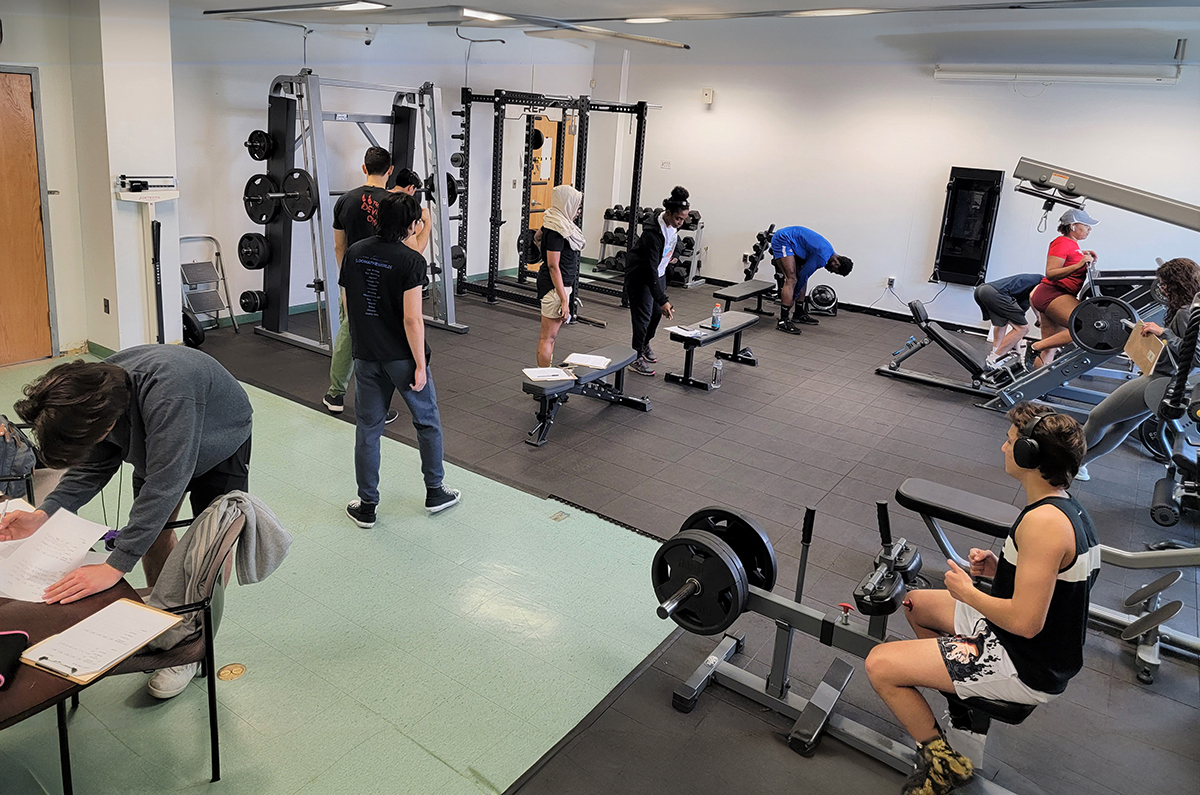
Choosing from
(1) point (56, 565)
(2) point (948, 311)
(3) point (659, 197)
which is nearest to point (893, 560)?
(1) point (56, 565)

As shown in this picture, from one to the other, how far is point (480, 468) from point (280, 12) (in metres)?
3.62

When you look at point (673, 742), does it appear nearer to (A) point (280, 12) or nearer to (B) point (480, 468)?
(B) point (480, 468)

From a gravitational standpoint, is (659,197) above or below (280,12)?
below

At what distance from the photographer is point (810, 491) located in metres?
4.71

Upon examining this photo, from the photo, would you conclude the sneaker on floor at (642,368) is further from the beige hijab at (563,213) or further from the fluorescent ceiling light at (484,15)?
the fluorescent ceiling light at (484,15)

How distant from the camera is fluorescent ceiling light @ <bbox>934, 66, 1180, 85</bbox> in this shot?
25.1 ft

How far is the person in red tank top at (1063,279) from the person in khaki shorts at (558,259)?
150 inches

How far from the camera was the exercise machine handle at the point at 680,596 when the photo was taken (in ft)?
8.21

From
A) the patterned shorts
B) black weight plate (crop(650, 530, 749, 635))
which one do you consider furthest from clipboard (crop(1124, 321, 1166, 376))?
black weight plate (crop(650, 530, 749, 635))

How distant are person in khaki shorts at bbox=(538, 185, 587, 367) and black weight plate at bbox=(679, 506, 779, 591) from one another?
9.80ft

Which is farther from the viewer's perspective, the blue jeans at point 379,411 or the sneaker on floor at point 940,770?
the blue jeans at point 379,411

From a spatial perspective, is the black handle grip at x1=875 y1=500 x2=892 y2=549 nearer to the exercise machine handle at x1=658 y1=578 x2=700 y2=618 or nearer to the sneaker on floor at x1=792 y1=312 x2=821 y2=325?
the exercise machine handle at x1=658 y1=578 x2=700 y2=618

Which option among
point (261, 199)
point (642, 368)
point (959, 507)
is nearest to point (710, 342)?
point (642, 368)

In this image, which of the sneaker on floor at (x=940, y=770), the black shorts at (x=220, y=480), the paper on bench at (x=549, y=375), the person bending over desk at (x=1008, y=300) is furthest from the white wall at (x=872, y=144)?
the black shorts at (x=220, y=480)
